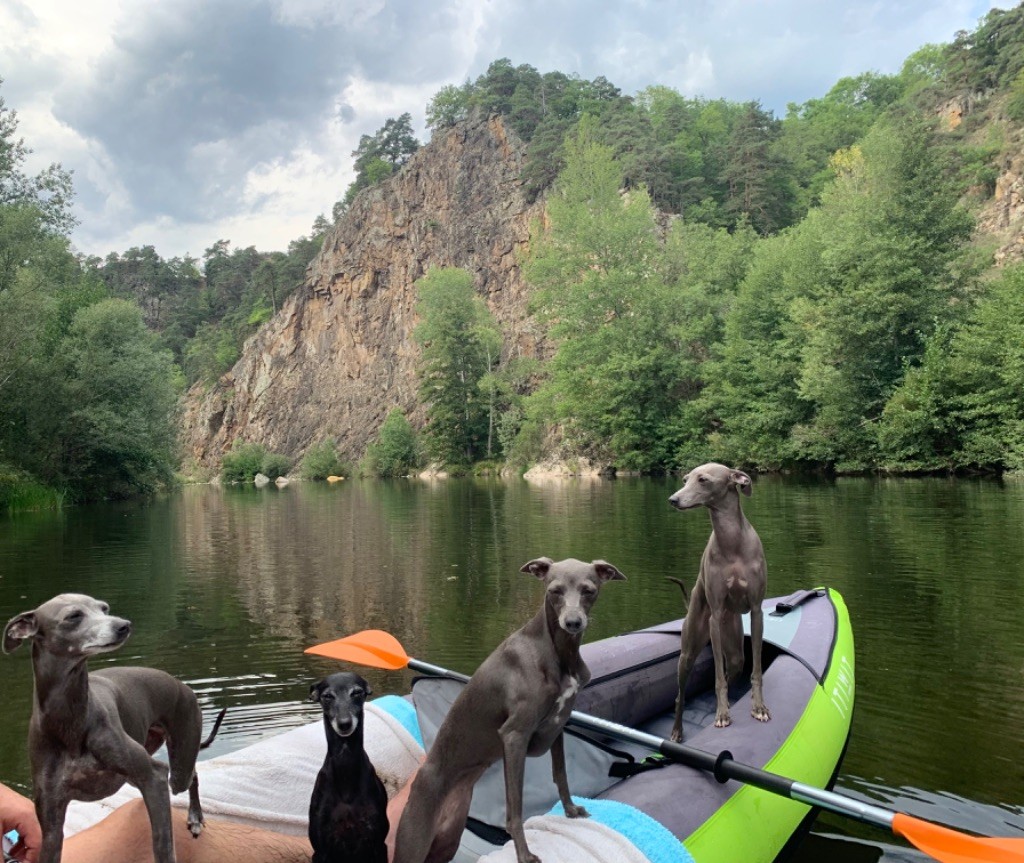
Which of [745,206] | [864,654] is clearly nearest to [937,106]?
[745,206]

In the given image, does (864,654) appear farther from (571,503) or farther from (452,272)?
(452,272)

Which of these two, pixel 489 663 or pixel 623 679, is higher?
pixel 489 663

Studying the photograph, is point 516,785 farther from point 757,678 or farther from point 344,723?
point 757,678

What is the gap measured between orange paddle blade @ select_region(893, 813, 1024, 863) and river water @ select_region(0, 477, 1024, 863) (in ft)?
3.56

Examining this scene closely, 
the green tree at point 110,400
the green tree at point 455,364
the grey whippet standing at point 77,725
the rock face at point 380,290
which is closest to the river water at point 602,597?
the grey whippet standing at point 77,725

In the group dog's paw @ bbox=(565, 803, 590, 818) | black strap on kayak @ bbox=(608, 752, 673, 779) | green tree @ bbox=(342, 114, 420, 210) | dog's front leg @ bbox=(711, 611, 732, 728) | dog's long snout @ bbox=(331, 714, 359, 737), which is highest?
green tree @ bbox=(342, 114, 420, 210)

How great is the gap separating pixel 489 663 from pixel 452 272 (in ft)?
172

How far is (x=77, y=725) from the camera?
2256 millimetres

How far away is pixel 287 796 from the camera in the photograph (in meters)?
3.35

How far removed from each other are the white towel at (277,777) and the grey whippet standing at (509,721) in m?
0.86

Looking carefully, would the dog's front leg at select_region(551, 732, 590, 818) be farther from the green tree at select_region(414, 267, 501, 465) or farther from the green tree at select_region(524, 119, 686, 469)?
the green tree at select_region(414, 267, 501, 465)

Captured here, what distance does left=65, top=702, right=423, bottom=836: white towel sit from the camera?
3129 millimetres

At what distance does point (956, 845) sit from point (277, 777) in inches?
101

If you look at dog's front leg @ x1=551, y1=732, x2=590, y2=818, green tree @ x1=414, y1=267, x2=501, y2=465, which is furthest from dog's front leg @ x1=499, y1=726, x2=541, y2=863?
green tree @ x1=414, y1=267, x2=501, y2=465
